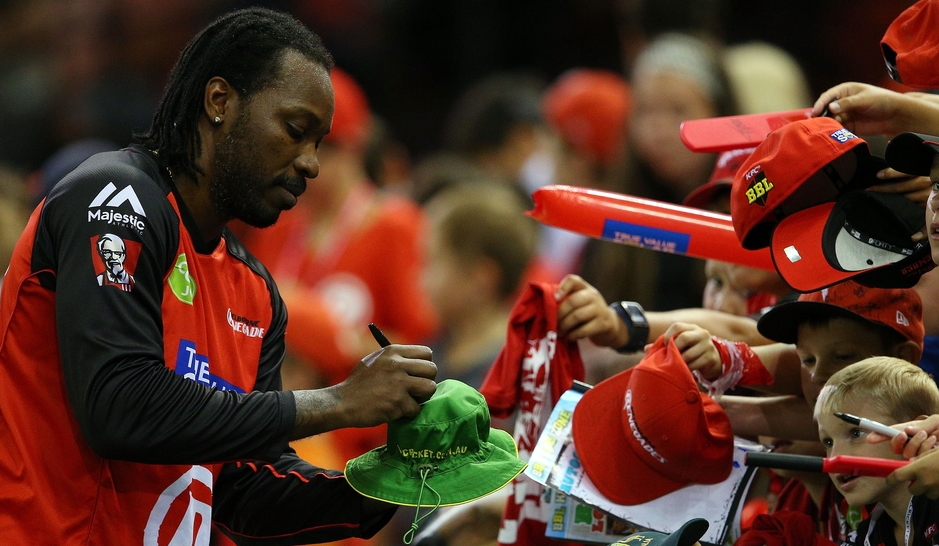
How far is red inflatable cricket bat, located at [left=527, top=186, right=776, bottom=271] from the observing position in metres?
2.77

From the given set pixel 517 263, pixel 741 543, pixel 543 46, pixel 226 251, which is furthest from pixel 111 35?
pixel 741 543

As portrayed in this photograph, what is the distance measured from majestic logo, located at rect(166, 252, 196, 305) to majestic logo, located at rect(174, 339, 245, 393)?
0.08 metres

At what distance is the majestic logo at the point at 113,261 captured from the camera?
6.98 feet

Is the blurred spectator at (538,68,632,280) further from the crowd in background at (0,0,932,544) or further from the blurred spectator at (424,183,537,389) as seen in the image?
the blurred spectator at (424,183,537,389)

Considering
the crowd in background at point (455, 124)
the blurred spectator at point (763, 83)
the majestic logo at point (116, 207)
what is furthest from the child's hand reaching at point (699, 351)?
the blurred spectator at point (763, 83)

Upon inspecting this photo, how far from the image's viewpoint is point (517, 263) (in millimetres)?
4566

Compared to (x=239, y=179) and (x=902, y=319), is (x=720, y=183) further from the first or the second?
(x=239, y=179)

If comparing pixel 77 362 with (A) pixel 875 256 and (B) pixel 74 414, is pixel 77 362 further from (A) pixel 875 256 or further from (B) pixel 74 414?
(A) pixel 875 256

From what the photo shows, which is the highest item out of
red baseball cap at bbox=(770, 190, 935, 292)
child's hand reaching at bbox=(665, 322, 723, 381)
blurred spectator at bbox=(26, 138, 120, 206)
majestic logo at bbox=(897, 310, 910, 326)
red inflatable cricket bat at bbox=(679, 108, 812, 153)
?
red inflatable cricket bat at bbox=(679, 108, 812, 153)

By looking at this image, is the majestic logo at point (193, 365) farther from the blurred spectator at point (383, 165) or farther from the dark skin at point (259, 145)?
the blurred spectator at point (383, 165)

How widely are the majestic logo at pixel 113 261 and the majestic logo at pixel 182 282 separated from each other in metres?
0.18

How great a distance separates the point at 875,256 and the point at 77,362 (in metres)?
1.49

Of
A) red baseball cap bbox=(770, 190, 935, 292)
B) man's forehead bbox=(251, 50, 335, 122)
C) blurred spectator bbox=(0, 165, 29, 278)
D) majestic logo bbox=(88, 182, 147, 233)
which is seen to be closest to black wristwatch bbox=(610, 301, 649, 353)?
→ red baseball cap bbox=(770, 190, 935, 292)

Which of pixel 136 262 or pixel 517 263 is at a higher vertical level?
pixel 136 262
